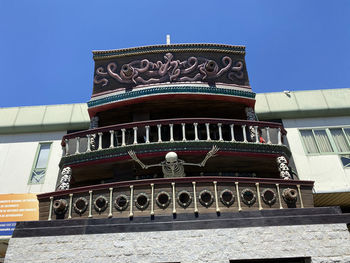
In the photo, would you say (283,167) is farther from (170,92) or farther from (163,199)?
(170,92)

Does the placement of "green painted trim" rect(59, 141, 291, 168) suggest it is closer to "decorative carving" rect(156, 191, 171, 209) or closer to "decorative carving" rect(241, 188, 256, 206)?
"decorative carving" rect(241, 188, 256, 206)

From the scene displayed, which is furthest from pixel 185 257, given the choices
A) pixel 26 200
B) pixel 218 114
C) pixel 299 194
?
pixel 26 200

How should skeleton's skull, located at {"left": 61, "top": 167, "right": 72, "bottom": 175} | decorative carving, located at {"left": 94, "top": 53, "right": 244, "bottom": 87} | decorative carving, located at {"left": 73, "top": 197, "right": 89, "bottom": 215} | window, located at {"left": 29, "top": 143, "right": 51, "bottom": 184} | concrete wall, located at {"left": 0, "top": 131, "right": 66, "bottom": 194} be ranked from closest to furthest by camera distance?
decorative carving, located at {"left": 73, "top": 197, "right": 89, "bottom": 215}, skeleton's skull, located at {"left": 61, "top": 167, "right": 72, "bottom": 175}, decorative carving, located at {"left": 94, "top": 53, "right": 244, "bottom": 87}, concrete wall, located at {"left": 0, "top": 131, "right": 66, "bottom": 194}, window, located at {"left": 29, "top": 143, "right": 51, "bottom": 184}

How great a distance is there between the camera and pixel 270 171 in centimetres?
1537

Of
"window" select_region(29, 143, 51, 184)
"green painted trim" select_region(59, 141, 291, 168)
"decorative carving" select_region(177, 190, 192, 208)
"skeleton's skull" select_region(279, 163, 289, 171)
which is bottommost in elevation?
"decorative carving" select_region(177, 190, 192, 208)

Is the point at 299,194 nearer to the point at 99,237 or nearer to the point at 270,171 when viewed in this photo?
the point at 270,171

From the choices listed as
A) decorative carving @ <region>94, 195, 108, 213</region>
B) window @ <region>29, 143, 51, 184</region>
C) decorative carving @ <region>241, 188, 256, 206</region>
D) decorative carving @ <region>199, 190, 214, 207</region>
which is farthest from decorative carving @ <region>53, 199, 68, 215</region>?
window @ <region>29, 143, 51, 184</region>

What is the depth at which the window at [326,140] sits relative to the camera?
705 inches

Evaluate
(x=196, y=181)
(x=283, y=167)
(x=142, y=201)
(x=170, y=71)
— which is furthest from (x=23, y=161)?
(x=283, y=167)

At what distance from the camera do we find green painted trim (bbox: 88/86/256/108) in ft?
50.6

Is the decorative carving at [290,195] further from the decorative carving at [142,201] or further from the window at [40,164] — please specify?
the window at [40,164]

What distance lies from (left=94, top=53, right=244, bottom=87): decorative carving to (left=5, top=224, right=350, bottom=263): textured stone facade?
8.53m

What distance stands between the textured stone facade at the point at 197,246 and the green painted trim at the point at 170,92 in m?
7.62

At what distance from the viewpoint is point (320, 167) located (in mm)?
17234
